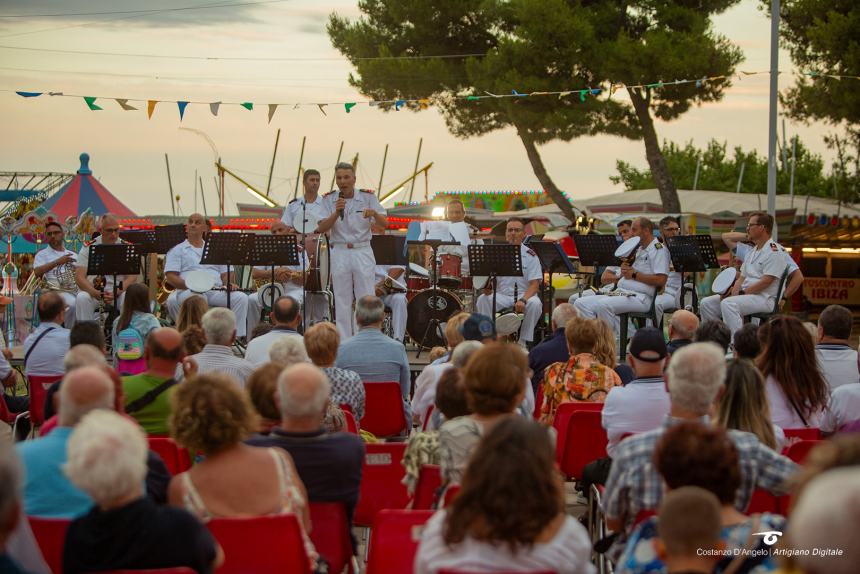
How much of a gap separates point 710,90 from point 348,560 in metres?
19.7

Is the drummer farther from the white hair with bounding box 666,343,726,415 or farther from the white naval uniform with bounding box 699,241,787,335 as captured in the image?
the white hair with bounding box 666,343,726,415

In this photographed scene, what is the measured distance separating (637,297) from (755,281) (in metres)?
1.28

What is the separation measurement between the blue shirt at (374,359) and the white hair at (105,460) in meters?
3.97

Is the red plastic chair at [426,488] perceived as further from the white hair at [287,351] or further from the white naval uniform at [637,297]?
the white naval uniform at [637,297]

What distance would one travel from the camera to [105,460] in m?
2.94

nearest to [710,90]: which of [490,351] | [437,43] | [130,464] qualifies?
[437,43]

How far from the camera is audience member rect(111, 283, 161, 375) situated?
7.30 metres

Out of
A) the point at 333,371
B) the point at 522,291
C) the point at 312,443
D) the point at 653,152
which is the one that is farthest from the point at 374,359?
the point at 653,152

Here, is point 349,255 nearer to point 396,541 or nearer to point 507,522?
point 396,541

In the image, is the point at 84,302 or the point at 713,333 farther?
the point at 84,302

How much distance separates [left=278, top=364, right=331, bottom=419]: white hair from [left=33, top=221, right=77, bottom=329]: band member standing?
873 cm

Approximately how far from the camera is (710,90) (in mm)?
22109

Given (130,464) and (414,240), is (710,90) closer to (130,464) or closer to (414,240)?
(414,240)

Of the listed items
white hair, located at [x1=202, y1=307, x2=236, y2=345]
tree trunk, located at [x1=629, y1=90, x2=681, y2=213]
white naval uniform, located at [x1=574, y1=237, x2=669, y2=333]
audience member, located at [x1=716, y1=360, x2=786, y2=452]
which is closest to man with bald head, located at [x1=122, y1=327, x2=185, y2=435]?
white hair, located at [x1=202, y1=307, x2=236, y2=345]
